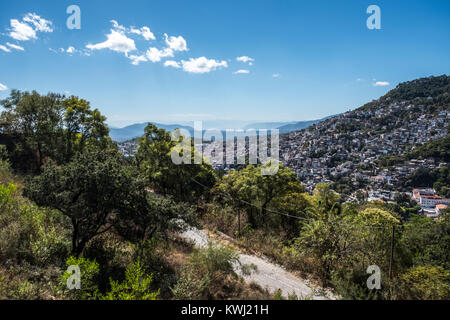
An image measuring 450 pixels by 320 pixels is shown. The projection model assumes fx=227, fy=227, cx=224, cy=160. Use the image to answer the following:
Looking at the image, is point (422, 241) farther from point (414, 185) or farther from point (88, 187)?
point (414, 185)

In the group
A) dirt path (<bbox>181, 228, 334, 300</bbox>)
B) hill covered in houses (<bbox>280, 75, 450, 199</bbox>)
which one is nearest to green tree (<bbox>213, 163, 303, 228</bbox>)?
dirt path (<bbox>181, 228, 334, 300</bbox>)

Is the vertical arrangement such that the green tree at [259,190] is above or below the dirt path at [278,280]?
above

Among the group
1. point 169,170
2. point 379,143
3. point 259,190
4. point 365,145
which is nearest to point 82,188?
point 259,190

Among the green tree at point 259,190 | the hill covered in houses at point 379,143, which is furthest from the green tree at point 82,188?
the hill covered in houses at point 379,143

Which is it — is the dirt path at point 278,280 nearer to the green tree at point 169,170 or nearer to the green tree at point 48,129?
the green tree at point 169,170

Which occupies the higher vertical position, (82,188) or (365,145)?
(365,145)

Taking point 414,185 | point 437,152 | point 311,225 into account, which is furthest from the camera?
point 437,152

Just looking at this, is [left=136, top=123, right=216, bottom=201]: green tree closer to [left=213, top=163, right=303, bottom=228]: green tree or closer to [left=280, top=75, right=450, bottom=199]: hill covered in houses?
[left=213, top=163, right=303, bottom=228]: green tree

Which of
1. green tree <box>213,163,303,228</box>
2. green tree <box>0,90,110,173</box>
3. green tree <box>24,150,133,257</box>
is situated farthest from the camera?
green tree <box>0,90,110,173</box>

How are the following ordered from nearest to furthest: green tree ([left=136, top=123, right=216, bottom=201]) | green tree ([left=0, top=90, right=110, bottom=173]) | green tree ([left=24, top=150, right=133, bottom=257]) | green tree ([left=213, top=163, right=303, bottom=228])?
1. green tree ([left=24, top=150, right=133, bottom=257])
2. green tree ([left=213, top=163, right=303, bottom=228])
3. green tree ([left=136, top=123, right=216, bottom=201])
4. green tree ([left=0, top=90, right=110, bottom=173])

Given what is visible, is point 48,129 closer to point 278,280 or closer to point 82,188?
point 82,188
